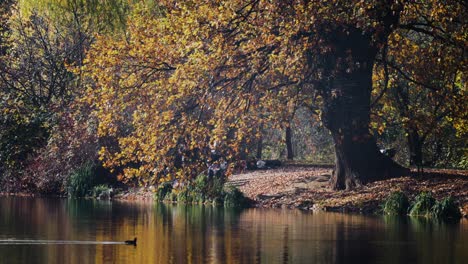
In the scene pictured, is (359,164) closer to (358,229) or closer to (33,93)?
(358,229)

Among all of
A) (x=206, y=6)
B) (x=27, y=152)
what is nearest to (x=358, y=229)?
(x=206, y=6)

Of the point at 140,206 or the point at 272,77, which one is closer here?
the point at 272,77

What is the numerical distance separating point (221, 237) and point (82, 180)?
1885 cm

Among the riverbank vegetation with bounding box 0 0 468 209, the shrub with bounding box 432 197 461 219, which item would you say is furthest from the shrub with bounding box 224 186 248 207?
the shrub with bounding box 432 197 461 219

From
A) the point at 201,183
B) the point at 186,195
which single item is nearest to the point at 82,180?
the point at 186,195

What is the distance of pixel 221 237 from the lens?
21297 millimetres

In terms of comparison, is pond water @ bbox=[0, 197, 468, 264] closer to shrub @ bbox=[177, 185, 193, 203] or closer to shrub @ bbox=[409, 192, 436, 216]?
shrub @ bbox=[409, 192, 436, 216]

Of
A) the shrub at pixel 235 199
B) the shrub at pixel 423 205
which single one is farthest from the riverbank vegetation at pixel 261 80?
the shrub at pixel 423 205

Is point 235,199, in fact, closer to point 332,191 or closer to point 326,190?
point 326,190

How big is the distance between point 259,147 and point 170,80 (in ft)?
58.0

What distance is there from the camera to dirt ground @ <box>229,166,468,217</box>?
2956 centimetres

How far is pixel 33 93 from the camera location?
43000mm

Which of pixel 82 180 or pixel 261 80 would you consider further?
pixel 82 180

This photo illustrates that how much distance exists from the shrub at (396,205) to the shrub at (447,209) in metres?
1.16
